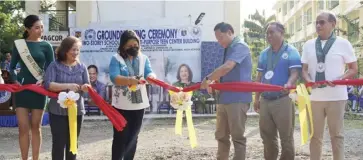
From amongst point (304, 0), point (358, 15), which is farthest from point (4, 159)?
point (304, 0)

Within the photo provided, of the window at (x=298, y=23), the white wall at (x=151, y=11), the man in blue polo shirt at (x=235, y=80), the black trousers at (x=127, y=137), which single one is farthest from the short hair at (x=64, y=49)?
the window at (x=298, y=23)

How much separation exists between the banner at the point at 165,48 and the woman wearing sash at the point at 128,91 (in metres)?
9.32

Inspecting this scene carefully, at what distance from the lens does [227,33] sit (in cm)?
517

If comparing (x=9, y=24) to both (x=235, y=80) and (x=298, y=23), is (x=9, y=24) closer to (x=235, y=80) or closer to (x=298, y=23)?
(x=235, y=80)

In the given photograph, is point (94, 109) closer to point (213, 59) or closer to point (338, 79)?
point (213, 59)

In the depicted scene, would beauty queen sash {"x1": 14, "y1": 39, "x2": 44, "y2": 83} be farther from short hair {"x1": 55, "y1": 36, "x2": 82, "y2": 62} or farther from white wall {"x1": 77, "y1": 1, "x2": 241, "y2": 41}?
white wall {"x1": 77, "y1": 1, "x2": 241, "y2": 41}

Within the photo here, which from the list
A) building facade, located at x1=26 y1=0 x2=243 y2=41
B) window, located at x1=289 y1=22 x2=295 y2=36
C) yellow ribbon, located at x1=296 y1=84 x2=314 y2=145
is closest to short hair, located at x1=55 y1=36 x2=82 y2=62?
yellow ribbon, located at x1=296 y1=84 x2=314 y2=145

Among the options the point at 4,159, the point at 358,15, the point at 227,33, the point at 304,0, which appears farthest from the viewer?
the point at 304,0

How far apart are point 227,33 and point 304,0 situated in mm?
43837

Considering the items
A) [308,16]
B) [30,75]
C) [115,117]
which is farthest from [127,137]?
[308,16]

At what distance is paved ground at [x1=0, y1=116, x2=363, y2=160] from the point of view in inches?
281

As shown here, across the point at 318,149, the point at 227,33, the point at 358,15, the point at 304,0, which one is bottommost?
the point at 318,149

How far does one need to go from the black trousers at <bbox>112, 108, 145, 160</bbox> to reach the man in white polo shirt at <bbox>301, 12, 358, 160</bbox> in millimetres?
1952

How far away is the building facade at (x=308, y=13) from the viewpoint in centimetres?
3013
